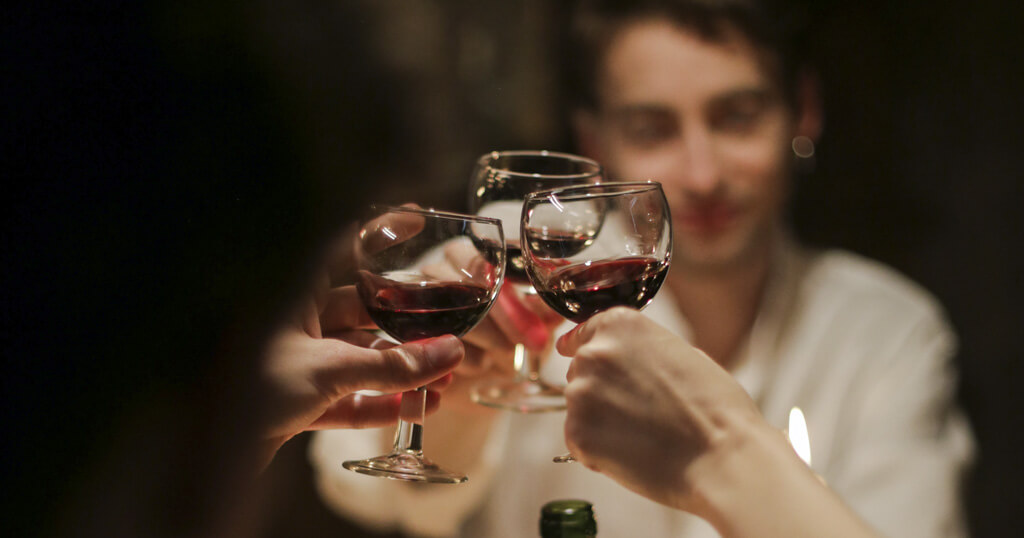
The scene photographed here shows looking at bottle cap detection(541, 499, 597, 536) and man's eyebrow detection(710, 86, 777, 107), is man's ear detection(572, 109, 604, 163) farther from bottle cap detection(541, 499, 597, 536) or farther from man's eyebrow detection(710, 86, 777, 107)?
bottle cap detection(541, 499, 597, 536)

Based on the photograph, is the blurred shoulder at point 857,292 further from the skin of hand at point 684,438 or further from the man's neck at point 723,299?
the skin of hand at point 684,438

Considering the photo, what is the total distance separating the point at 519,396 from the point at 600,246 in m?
0.38

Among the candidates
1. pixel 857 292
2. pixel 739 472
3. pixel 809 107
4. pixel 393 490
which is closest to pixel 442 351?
Result: pixel 739 472

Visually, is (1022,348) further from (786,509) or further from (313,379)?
(313,379)

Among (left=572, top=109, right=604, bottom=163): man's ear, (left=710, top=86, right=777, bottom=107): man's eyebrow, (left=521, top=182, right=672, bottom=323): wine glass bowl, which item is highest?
(left=710, top=86, right=777, bottom=107): man's eyebrow

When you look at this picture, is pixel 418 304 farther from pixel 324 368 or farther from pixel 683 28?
pixel 683 28

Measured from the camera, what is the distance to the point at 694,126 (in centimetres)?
153

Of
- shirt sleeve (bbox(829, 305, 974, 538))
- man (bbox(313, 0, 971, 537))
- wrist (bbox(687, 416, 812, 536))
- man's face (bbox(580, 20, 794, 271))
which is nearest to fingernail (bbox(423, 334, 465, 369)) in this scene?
wrist (bbox(687, 416, 812, 536))

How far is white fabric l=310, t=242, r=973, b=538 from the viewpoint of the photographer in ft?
4.57

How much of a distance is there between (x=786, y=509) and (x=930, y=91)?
1839 mm

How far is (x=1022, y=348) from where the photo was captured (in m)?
1.89

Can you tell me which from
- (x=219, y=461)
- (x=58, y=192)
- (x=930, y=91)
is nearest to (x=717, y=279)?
(x=930, y=91)

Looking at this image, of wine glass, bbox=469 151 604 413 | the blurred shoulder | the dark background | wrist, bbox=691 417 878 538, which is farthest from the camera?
the blurred shoulder

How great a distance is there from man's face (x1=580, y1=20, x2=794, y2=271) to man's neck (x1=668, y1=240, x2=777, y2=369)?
0.13m
